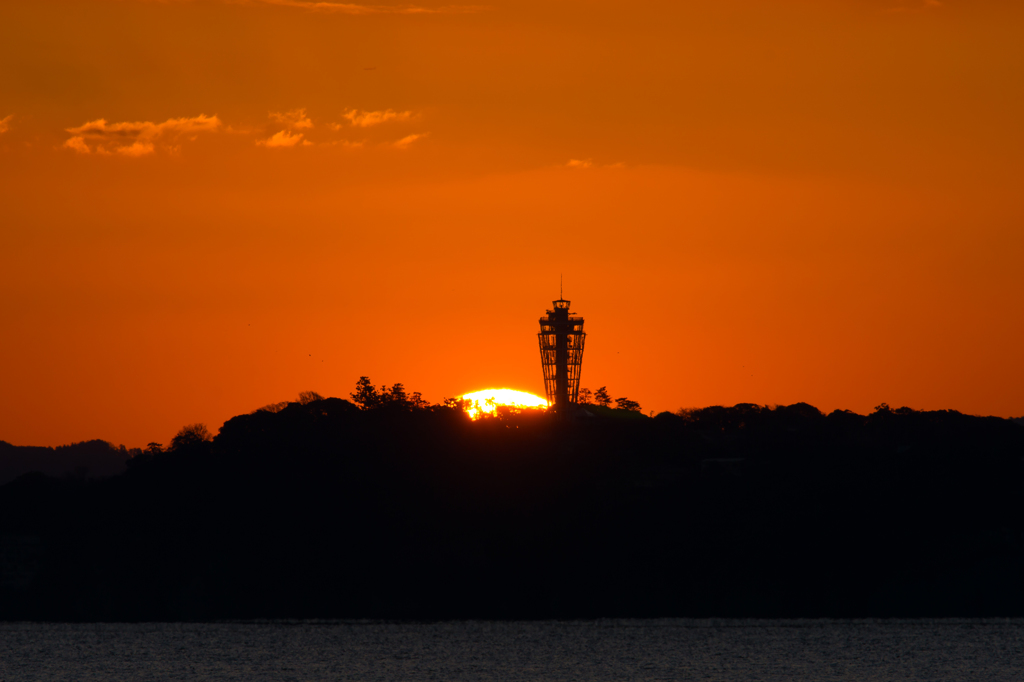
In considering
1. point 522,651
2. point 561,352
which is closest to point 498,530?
point 522,651

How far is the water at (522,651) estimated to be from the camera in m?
63.8

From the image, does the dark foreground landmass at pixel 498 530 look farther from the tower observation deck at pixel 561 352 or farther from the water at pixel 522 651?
the tower observation deck at pixel 561 352

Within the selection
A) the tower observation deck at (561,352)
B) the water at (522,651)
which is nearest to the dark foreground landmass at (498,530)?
the water at (522,651)

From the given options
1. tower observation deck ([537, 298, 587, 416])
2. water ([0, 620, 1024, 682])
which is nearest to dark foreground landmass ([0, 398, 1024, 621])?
water ([0, 620, 1024, 682])

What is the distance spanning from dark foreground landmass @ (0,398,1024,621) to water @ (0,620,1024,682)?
4119 millimetres

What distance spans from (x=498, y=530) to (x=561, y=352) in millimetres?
64403

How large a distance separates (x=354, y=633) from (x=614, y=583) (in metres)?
21.1

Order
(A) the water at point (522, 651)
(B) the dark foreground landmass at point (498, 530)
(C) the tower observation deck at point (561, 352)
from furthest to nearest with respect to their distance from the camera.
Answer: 1. (C) the tower observation deck at point (561, 352)
2. (B) the dark foreground landmass at point (498, 530)
3. (A) the water at point (522, 651)

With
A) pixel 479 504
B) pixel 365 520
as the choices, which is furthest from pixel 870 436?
pixel 365 520

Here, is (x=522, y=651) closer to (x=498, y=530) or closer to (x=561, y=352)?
(x=498, y=530)

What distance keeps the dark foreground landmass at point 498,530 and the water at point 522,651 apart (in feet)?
13.5

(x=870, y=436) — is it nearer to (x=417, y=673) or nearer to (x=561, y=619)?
(x=561, y=619)

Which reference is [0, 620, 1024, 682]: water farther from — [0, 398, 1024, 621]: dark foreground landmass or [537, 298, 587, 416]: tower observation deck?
[537, 298, 587, 416]: tower observation deck

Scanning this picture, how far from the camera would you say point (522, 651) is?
244ft
